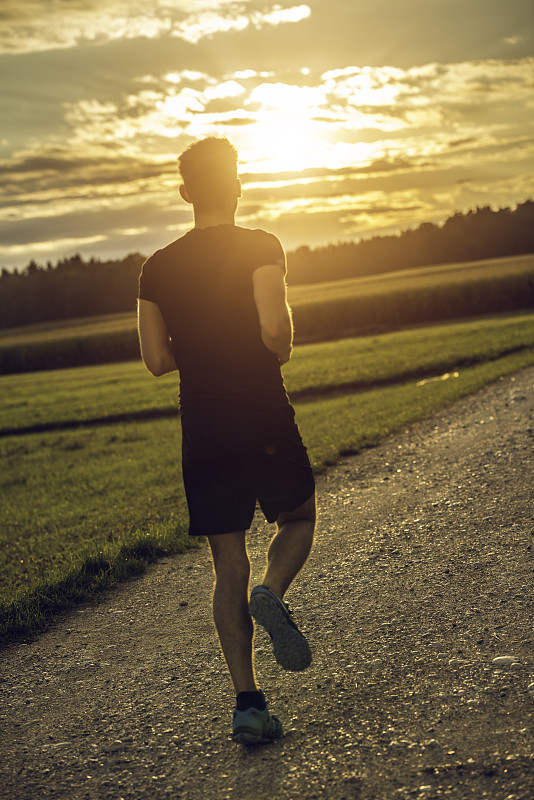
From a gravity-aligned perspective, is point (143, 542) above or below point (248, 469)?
below

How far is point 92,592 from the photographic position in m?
5.58

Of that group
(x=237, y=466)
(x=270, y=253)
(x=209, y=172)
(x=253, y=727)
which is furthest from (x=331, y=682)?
(x=209, y=172)

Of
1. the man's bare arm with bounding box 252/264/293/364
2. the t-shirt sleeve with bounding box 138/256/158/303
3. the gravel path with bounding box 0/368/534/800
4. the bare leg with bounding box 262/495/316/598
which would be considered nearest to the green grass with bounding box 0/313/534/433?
the gravel path with bounding box 0/368/534/800

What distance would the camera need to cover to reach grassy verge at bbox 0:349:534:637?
591cm

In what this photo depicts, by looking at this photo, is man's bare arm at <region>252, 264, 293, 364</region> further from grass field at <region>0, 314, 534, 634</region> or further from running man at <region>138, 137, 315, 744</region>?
grass field at <region>0, 314, 534, 634</region>

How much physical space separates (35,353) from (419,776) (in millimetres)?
48138

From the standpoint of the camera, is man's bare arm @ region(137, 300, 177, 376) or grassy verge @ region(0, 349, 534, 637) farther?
grassy verge @ region(0, 349, 534, 637)

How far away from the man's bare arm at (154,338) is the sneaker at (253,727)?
1413mm

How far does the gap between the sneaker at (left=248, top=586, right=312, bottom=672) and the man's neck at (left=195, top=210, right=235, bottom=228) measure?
57.8 inches

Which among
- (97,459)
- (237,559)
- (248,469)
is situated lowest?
(97,459)

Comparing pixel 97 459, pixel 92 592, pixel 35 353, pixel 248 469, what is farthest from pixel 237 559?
pixel 35 353

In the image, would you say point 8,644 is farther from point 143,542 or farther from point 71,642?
point 143,542

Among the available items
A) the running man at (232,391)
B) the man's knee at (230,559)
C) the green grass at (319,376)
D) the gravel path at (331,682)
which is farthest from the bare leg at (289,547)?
the green grass at (319,376)

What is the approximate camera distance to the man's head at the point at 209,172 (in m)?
3.00
